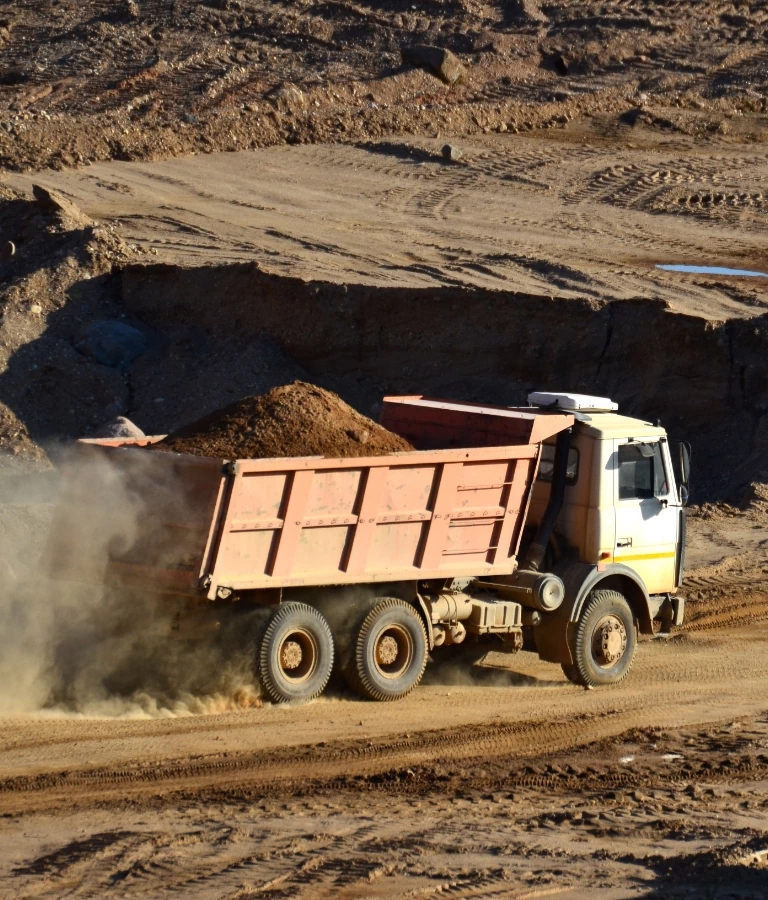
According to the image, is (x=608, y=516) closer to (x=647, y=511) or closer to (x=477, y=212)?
(x=647, y=511)

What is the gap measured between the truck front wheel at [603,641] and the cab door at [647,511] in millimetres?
351

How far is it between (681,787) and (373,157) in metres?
22.5

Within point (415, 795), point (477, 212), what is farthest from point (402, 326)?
point (415, 795)

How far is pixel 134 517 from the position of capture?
34.8 ft

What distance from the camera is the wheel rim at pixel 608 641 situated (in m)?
12.1

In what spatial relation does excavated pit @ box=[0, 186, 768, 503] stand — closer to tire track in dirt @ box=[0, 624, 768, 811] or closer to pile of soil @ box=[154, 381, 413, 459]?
tire track in dirt @ box=[0, 624, 768, 811]

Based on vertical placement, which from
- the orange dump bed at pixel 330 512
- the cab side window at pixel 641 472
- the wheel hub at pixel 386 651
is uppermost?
the cab side window at pixel 641 472

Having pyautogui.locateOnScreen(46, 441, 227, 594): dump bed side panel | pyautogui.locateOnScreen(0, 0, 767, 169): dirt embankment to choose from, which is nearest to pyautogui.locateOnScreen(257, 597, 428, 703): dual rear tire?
pyautogui.locateOnScreen(46, 441, 227, 594): dump bed side panel

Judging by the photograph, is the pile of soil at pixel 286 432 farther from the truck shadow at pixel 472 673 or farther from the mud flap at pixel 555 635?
the truck shadow at pixel 472 673

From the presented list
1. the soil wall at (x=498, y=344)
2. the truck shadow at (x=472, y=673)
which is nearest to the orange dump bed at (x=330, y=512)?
the truck shadow at (x=472, y=673)

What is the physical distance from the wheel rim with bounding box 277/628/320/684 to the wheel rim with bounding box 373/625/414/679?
1.77ft

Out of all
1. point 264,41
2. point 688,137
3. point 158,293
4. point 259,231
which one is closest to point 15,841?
point 158,293

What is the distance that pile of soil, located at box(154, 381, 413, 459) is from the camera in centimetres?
1081

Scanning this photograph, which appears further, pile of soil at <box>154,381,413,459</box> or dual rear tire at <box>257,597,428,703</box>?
pile of soil at <box>154,381,413,459</box>
